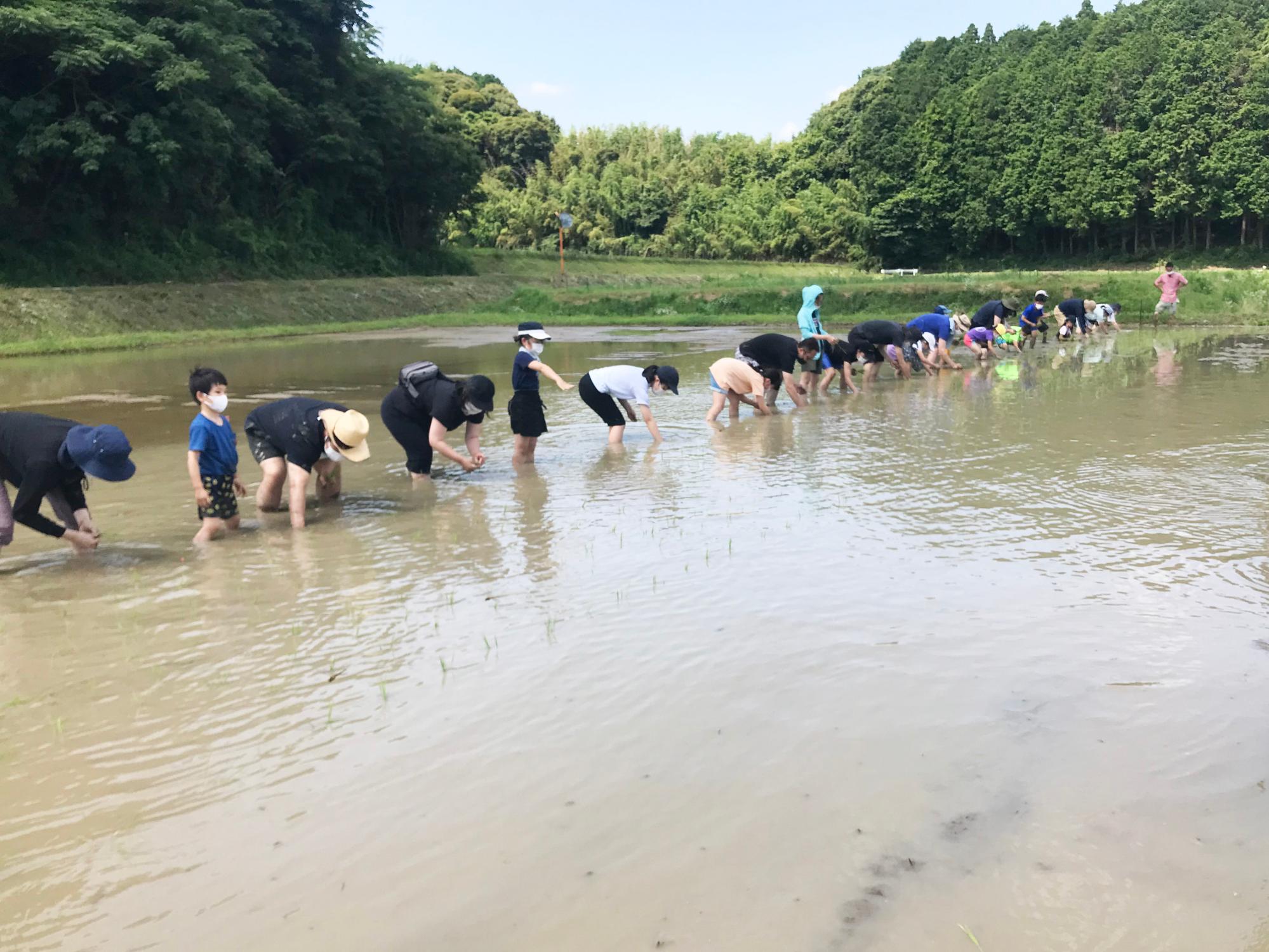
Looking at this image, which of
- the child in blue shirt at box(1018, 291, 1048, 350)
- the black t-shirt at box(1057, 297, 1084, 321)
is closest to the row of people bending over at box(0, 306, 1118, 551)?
the child in blue shirt at box(1018, 291, 1048, 350)

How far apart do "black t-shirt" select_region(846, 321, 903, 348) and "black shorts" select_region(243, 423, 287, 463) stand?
8.75m

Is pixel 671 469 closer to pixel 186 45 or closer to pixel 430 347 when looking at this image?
pixel 430 347

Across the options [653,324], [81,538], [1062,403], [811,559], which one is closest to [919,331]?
[1062,403]

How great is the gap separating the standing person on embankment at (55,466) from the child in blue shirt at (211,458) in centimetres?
54

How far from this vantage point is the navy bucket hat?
5934 mm

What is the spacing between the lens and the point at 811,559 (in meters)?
5.95

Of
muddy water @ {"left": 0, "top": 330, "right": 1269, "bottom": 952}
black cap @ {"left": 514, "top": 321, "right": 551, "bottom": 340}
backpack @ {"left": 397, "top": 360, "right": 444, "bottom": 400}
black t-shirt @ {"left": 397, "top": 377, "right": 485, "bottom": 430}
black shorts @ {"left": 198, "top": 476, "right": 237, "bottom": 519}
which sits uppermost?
black cap @ {"left": 514, "top": 321, "right": 551, "bottom": 340}

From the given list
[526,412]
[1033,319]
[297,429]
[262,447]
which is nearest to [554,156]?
[1033,319]

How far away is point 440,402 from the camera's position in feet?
27.1

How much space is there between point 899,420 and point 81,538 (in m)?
7.95

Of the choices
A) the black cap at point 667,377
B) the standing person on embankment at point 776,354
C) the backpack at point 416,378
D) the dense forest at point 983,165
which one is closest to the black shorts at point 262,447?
the backpack at point 416,378

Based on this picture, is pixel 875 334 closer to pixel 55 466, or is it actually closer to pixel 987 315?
pixel 987 315

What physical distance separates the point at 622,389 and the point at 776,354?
241 centimetres

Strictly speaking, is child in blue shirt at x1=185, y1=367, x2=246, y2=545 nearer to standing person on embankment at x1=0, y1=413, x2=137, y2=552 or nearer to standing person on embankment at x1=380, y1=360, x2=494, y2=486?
standing person on embankment at x1=0, y1=413, x2=137, y2=552
